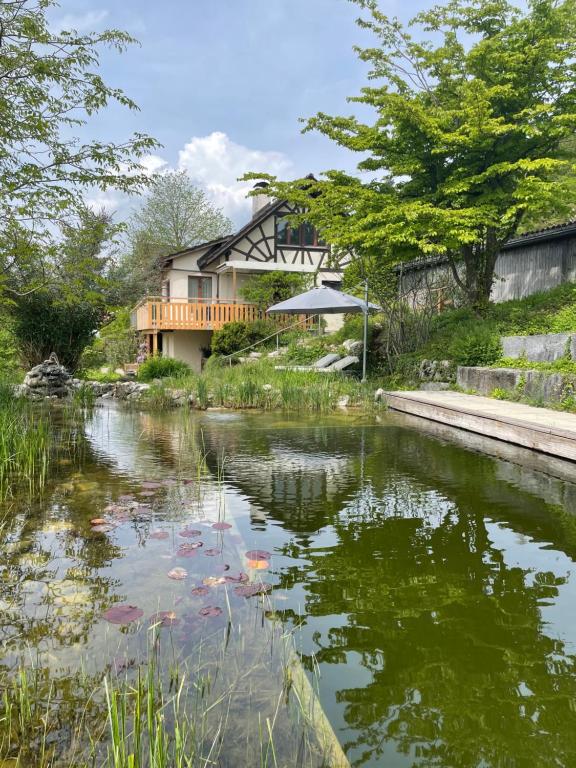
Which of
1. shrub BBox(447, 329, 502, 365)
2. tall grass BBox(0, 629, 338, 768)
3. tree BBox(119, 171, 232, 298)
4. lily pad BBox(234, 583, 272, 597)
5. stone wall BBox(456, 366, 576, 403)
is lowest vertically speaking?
tall grass BBox(0, 629, 338, 768)

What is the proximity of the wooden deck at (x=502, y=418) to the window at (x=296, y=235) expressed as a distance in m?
14.6

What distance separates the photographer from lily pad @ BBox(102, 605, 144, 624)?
7.37 feet

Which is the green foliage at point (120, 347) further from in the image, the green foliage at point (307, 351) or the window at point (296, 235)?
the green foliage at point (307, 351)

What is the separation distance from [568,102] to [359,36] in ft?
16.5

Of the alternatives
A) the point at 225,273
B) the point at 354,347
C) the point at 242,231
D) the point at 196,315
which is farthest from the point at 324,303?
the point at 225,273

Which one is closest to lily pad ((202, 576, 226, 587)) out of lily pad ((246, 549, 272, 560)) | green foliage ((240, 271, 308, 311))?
lily pad ((246, 549, 272, 560))

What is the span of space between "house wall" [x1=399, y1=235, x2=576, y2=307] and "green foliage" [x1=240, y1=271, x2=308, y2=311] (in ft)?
18.4

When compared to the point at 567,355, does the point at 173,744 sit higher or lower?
lower

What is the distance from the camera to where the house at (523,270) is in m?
13.3

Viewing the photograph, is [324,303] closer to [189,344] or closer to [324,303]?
[324,303]

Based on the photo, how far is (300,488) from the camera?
4523mm

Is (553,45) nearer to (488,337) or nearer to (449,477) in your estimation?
(488,337)

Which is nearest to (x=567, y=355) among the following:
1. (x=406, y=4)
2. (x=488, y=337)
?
(x=488, y=337)

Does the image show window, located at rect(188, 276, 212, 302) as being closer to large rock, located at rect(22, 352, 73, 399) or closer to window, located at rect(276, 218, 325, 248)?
window, located at rect(276, 218, 325, 248)
